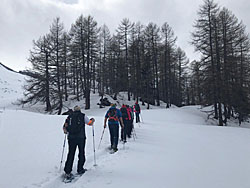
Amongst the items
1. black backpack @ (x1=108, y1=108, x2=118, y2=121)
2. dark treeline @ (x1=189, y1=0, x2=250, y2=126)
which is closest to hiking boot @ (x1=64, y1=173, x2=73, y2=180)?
black backpack @ (x1=108, y1=108, x2=118, y2=121)

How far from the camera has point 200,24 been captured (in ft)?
60.5

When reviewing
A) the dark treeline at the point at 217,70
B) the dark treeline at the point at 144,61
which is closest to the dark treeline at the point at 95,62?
the dark treeline at the point at 144,61

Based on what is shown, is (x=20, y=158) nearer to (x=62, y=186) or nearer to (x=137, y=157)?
(x=62, y=186)

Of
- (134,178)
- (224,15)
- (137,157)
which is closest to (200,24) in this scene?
(224,15)

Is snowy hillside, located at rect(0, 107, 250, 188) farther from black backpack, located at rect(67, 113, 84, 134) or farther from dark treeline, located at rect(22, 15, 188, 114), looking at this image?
dark treeline, located at rect(22, 15, 188, 114)

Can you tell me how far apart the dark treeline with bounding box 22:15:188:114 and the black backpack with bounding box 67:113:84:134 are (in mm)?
15954

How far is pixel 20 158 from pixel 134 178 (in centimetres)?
334

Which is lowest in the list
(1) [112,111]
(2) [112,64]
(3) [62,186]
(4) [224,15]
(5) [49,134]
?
(3) [62,186]

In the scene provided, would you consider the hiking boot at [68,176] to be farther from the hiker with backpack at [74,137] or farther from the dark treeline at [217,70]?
the dark treeline at [217,70]

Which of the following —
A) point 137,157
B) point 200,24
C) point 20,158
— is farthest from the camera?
point 200,24

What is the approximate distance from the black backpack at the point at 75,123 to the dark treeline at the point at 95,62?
15954 mm

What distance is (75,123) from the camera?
4871 millimetres

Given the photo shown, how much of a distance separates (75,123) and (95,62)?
22.8 m

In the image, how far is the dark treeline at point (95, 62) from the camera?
21.9 metres
